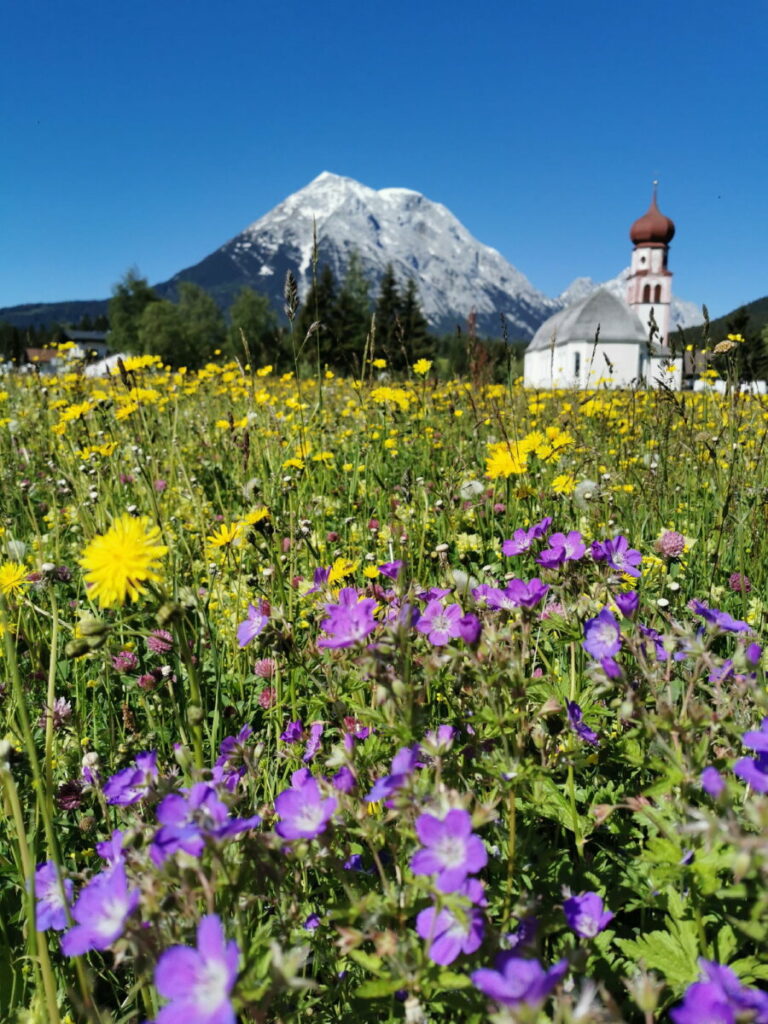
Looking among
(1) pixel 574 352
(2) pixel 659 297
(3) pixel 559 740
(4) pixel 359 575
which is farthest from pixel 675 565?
(2) pixel 659 297

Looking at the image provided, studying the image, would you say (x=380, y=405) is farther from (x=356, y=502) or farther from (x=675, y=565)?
(x=675, y=565)

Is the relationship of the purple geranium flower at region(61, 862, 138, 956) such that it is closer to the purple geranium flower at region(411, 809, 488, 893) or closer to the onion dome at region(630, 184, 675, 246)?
the purple geranium flower at region(411, 809, 488, 893)

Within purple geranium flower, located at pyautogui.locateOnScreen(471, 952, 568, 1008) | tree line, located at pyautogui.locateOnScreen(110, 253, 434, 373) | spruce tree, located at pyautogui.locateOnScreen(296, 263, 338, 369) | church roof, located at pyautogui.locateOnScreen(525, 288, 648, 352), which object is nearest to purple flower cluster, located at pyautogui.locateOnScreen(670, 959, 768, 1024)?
purple geranium flower, located at pyautogui.locateOnScreen(471, 952, 568, 1008)

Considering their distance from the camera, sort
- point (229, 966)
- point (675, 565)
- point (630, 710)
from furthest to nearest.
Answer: point (675, 565) → point (630, 710) → point (229, 966)

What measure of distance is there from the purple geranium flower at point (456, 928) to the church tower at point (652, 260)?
78314 millimetres

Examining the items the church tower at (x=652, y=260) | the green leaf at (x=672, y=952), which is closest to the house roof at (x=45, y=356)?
the green leaf at (x=672, y=952)

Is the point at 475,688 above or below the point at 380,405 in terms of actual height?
below

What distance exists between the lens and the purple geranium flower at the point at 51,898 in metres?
1.09

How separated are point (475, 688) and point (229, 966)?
82cm

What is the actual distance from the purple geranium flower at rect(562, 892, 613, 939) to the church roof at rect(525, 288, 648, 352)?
69984 mm

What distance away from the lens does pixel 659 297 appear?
71.2 meters

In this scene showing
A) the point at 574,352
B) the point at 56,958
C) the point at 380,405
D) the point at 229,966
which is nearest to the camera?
the point at 229,966

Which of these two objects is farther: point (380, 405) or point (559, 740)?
point (380, 405)

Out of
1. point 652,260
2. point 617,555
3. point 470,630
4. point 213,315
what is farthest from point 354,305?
point 470,630
